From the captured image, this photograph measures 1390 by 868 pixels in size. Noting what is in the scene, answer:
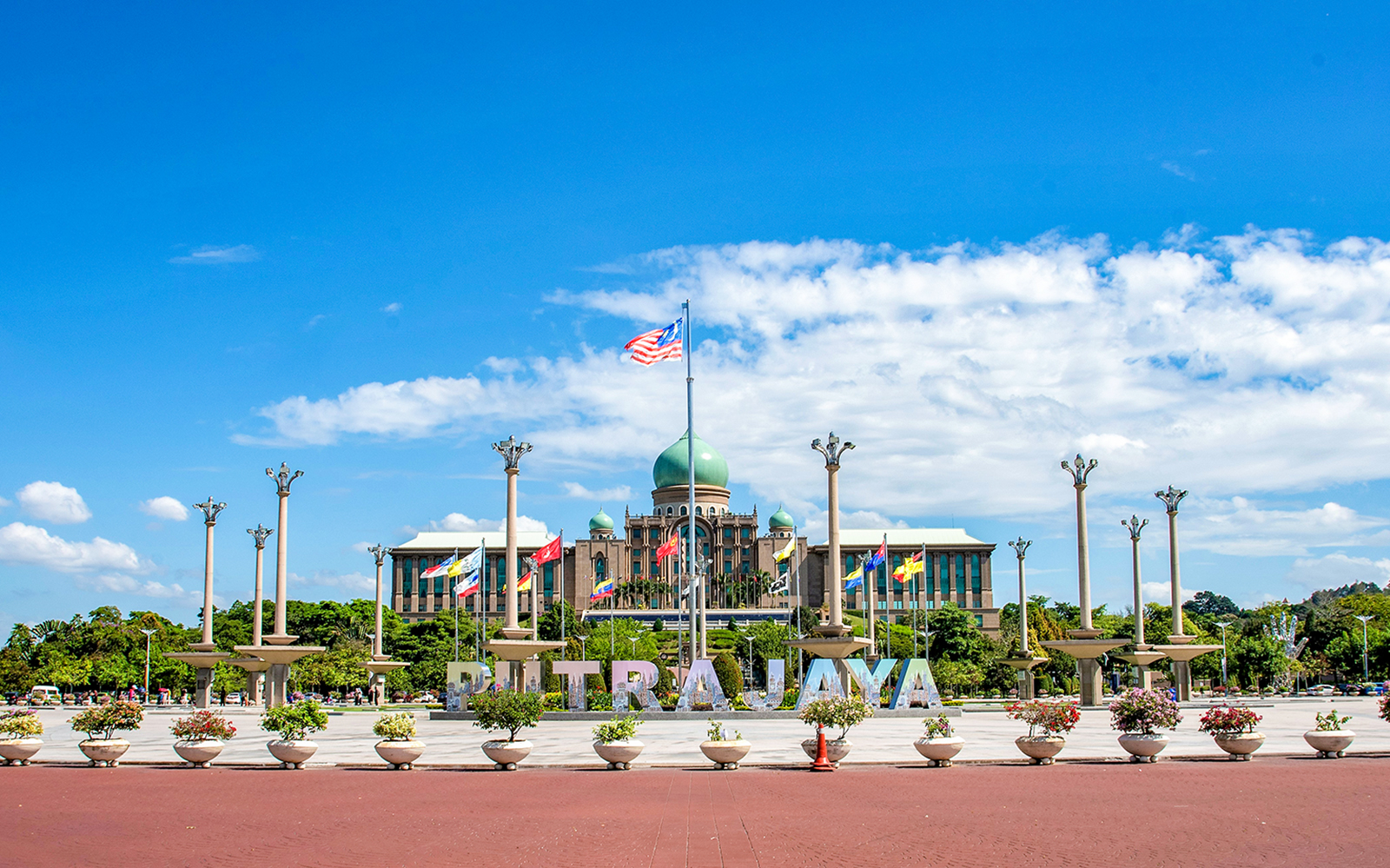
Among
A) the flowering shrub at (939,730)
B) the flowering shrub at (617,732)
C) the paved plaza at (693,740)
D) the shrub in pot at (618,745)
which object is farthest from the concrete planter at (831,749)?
the flowering shrub at (617,732)

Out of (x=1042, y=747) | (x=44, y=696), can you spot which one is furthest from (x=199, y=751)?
(x=44, y=696)

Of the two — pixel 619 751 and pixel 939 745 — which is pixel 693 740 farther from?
pixel 939 745

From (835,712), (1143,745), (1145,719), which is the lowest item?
(1143,745)

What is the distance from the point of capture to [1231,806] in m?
19.8

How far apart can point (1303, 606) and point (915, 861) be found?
20177 cm

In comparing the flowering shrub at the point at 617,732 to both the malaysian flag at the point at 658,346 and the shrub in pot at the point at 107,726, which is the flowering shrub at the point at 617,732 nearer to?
the shrub in pot at the point at 107,726

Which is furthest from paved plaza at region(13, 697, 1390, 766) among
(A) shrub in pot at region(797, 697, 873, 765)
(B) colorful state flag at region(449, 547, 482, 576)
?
(B) colorful state flag at region(449, 547, 482, 576)

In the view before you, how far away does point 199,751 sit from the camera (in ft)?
93.3

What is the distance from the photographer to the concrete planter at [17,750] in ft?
97.1

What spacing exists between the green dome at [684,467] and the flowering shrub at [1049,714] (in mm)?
115610

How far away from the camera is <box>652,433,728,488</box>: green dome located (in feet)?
477

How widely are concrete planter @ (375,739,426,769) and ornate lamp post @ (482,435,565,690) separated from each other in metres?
20.4

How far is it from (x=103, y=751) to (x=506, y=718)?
1037 cm

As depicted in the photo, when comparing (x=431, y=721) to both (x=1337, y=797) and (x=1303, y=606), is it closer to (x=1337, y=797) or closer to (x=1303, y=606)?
(x=1337, y=797)
